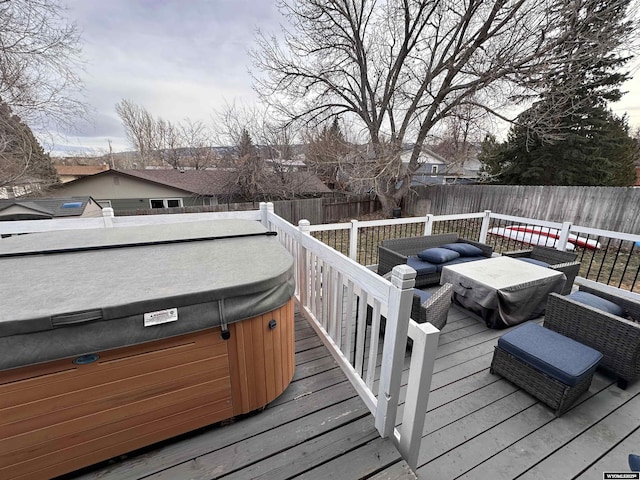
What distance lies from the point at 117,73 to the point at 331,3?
6.97m

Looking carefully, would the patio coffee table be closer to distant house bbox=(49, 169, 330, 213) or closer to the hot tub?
the hot tub

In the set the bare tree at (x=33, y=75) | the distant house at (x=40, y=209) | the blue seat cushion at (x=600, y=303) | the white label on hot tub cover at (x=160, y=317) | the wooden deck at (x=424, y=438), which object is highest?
the bare tree at (x=33, y=75)

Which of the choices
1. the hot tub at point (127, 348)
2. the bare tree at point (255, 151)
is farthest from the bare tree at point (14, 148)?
the hot tub at point (127, 348)

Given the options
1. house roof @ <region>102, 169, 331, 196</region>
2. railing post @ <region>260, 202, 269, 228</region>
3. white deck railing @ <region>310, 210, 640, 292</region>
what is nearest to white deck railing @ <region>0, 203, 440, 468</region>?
railing post @ <region>260, 202, 269, 228</region>

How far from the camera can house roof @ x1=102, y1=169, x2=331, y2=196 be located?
1232 centimetres

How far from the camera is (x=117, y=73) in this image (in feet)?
22.1

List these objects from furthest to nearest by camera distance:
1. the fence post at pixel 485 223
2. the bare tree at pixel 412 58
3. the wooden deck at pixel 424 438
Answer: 1. the bare tree at pixel 412 58
2. the fence post at pixel 485 223
3. the wooden deck at pixel 424 438

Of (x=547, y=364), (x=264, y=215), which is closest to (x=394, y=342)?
(x=547, y=364)

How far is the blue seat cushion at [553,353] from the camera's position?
1.85 m

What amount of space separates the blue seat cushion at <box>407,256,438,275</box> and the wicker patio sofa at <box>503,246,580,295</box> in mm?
1263

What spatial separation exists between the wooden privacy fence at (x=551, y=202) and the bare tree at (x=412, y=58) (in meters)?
2.11

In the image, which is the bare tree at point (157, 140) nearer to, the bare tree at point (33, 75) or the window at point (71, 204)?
the window at point (71, 204)

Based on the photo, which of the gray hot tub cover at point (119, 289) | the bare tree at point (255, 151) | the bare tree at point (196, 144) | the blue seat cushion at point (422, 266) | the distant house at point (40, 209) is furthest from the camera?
the bare tree at point (196, 144)

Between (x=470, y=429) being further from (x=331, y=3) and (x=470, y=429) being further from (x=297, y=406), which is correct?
(x=331, y=3)
